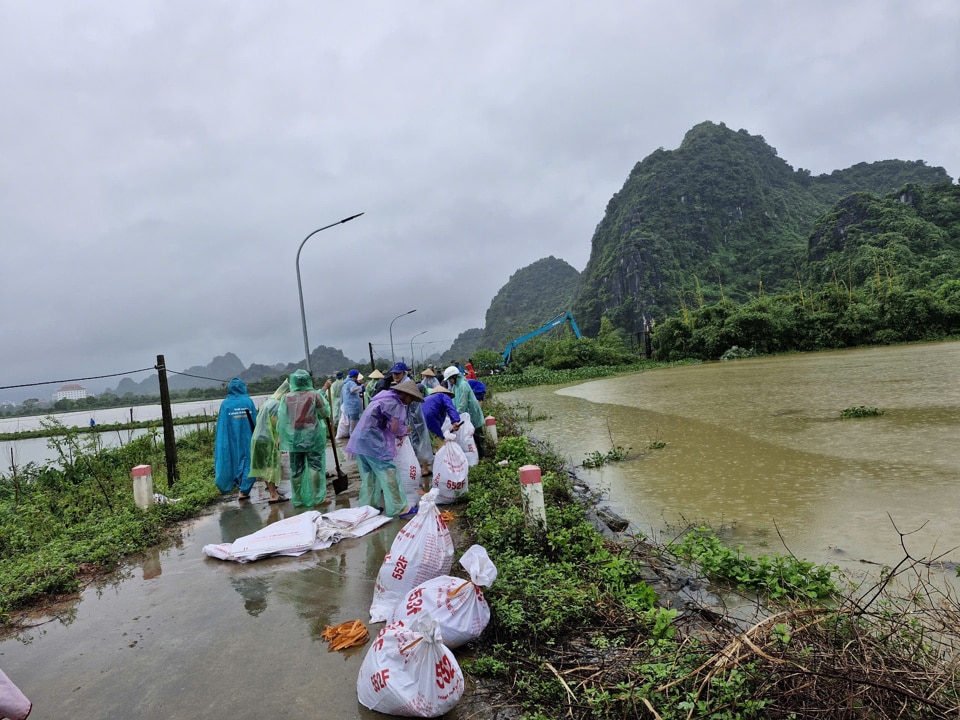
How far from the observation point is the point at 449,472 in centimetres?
612

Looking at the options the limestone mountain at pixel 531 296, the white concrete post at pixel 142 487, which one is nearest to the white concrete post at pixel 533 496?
the white concrete post at pixel 142 487

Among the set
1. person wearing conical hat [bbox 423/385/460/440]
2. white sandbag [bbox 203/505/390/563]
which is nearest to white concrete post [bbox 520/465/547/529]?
white sandbag [bbox 203/505/390/563]

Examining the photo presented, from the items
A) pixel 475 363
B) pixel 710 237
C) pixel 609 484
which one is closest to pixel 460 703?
pixel 609 484

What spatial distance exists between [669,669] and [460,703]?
0.98 m

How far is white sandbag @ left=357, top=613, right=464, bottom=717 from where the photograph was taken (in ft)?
7.88

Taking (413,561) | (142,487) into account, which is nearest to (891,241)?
(413,561)

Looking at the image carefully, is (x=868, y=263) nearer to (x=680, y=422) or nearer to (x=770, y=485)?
A: (x=680, y=422)

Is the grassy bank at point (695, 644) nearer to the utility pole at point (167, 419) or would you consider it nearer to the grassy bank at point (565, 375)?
the utility pole at point (167, 419)

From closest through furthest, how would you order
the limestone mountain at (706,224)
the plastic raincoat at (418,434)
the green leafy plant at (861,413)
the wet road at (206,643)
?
1. the wet road at (206,643)
2. the plastic raincoat at (418,434)
3. the green leafy plant at (861,413)
4. the limestone mountain at (706,224)

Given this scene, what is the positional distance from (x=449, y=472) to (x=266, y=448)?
→ 2819 millimetres

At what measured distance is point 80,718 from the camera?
2.74 metres

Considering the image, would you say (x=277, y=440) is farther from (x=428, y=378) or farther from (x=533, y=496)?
(x=533, y=496)

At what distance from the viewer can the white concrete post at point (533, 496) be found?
4484 millimetres

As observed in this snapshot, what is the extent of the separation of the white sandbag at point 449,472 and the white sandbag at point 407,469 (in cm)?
24
